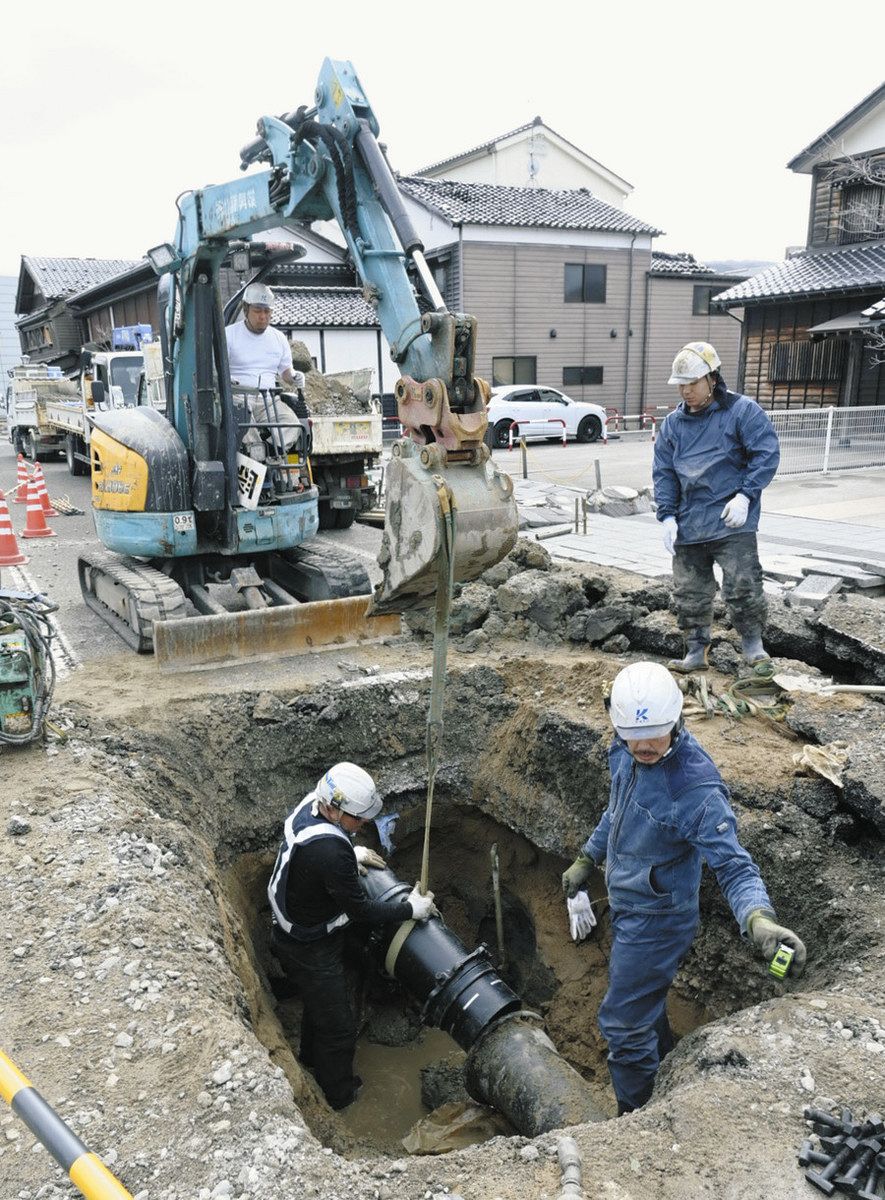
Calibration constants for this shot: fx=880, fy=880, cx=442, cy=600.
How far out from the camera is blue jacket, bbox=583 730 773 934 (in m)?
3.23

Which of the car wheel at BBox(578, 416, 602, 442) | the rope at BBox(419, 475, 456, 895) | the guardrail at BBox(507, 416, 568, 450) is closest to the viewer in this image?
the rope at BBox(419, 475, 456, 895)

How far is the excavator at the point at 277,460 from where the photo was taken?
388 centimetres

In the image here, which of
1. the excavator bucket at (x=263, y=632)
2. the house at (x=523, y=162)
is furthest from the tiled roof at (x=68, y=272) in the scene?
the excavator bucket at (x=263, y=632)

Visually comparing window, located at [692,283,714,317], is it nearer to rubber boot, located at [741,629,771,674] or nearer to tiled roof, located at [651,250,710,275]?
tiled roof, located at [651,250,710,275]

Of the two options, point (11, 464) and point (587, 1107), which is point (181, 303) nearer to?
point (587, 1107)

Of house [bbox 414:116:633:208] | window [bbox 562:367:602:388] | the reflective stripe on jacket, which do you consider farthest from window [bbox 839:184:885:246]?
the reflective stripe on jacket

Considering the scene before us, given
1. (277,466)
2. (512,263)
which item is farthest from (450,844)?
(512,263)

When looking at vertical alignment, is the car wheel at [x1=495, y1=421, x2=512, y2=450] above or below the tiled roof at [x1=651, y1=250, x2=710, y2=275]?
below

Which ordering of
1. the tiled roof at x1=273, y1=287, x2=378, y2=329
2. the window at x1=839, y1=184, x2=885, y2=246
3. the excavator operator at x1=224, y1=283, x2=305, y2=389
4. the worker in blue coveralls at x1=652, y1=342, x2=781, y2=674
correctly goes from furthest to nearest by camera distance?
the tiled roof at x1=273, y1=287, x2=378, y2=329 < the window at x1=839, y1=184, x2=885, y2=246 < the excavator operator at x1=224, y1=283, x2=305, y2=389 < the worker in blue coveralls at x1=652, y1=342, x2=781, y2=674

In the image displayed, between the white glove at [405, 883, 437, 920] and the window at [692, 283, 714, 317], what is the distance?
26333 millimetres

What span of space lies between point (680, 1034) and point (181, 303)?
5849 millimetres

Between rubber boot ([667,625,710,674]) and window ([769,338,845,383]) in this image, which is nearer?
rubber boot ([667,625,710,674])

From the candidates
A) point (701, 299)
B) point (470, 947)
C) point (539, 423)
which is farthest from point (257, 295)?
point (701, 299)

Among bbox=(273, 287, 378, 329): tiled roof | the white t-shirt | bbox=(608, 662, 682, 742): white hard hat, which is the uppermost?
bbox=(273, 287, 378, 329): tiled roof
